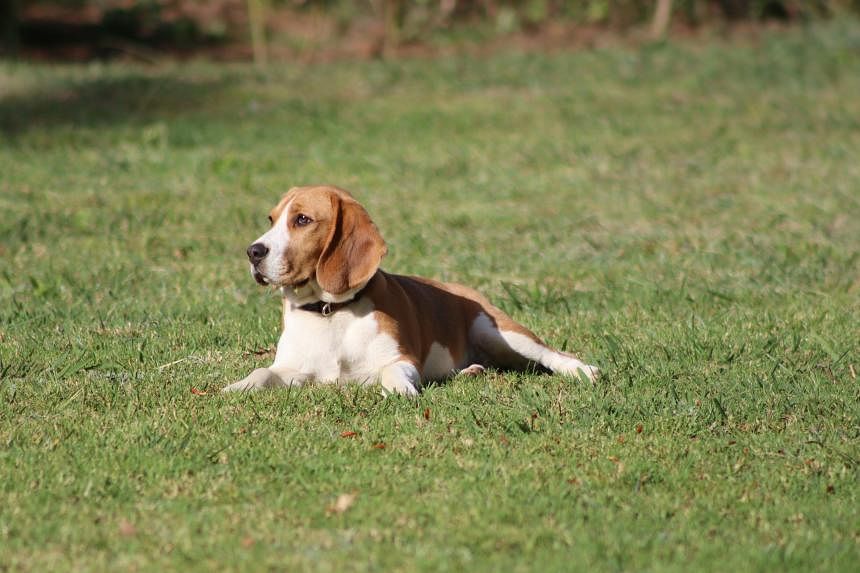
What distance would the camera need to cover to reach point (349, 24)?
74.1ft

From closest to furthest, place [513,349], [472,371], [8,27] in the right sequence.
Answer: [472,371]
[513,349]
[8,27]

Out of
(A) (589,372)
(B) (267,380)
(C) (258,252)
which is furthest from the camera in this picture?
(A) (589,372)

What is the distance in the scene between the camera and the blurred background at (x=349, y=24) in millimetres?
20656

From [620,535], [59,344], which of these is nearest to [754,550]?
[620,535]

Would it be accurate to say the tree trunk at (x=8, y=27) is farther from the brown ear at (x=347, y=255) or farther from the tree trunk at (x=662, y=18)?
the brown ear at (x=347, y=255)

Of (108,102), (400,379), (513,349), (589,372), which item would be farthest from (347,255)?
(108,102)

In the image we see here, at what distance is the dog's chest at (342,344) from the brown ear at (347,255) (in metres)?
0.21

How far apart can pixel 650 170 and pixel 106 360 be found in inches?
295

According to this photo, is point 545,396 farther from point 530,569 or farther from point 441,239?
point 441,239

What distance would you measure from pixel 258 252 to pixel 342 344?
61 centimetres

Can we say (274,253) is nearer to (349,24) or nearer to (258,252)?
(258,252)

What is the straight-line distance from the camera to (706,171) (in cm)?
1289

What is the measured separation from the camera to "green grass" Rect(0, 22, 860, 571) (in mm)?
4520

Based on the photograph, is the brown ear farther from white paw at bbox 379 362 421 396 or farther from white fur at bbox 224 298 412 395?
white paw at bbox 379 362 421 396
